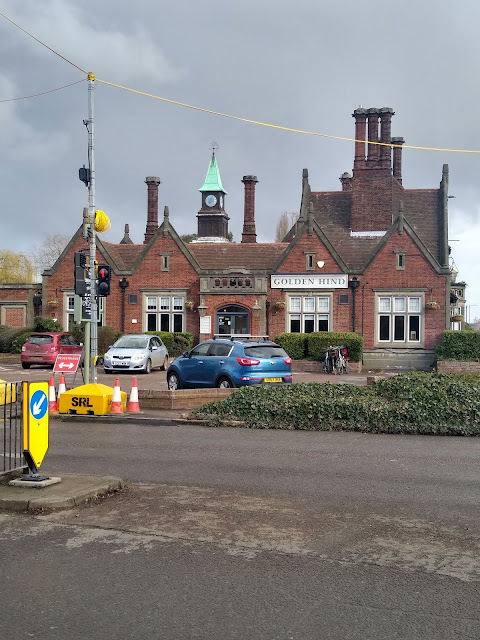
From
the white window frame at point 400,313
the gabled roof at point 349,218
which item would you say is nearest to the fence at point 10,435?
the white window frame at point 400,313

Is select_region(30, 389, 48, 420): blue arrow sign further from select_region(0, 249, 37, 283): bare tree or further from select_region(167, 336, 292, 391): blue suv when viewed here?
select_region(0, 249, 37, 283): bare tree

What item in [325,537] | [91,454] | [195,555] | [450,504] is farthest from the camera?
[91,454]

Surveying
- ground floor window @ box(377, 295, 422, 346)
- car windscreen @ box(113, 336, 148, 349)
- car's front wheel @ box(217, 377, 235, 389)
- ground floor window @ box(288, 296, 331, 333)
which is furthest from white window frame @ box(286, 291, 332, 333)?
car's front wheel @ box(217, 377, 235, 389)

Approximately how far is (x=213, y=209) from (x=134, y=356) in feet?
144

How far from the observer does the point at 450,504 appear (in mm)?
7980

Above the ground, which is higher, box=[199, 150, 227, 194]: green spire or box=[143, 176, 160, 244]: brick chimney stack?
box=[199, 150, 227, 194]: green spire

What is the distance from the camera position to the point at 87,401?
15.7 metres

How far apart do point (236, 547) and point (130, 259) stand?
3542 centimetres

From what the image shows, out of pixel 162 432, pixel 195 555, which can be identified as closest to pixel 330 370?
pixel 162 432

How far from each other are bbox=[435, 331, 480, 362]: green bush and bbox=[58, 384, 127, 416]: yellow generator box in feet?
73.5

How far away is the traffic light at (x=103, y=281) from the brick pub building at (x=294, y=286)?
1909 centimetres

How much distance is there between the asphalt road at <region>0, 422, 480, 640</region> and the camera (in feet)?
15.6

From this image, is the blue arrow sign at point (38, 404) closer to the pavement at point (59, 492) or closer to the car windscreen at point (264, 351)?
the pavement at point (59, 492)

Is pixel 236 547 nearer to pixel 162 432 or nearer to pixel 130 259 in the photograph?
pixel 162 432
